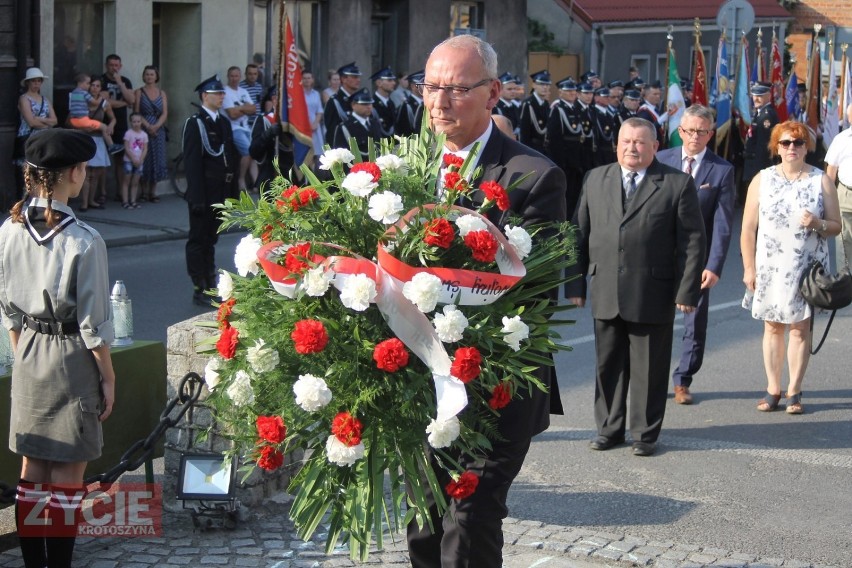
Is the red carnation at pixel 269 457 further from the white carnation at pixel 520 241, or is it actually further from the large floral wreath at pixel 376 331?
the white carnation at pixel 520 241

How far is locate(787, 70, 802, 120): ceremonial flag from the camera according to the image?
89.7ft

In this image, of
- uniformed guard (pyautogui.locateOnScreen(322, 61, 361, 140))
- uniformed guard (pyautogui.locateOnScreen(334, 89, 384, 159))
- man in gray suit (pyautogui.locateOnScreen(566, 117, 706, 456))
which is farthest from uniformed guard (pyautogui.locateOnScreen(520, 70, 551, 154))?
man in gray suit (pyautogui.locateOnScreen(566, 117, 706, 456))

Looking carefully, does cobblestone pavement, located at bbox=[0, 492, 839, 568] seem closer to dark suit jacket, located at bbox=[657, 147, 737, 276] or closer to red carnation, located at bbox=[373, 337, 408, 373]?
red carnation, located at bbox=[373, 337, 408, 373]

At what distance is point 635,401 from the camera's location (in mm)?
7523

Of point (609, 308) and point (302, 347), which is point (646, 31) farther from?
point (302, 347)

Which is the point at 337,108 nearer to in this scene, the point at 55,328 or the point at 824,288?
the point at 824,288

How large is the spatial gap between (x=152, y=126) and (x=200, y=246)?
6.97 meters

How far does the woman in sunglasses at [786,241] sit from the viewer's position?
8414 millimetres

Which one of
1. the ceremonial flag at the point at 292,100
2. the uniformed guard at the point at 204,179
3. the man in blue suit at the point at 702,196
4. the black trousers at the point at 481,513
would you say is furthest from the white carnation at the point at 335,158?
the ceremonial flag at the point at 292,100

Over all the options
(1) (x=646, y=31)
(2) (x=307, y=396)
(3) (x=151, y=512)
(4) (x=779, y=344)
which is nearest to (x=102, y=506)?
(3) (x=151, y=512)

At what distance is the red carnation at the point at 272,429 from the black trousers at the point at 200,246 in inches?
339

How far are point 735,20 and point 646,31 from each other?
1238 centimetres

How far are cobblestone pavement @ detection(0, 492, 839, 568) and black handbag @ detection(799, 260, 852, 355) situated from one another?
3040 mm

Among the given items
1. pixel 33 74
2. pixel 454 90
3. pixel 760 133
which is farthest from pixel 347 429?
pixel 760 133
